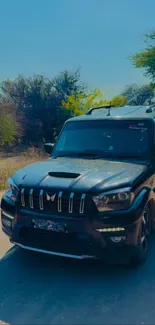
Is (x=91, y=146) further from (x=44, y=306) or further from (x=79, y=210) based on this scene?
(x=44, y=306)

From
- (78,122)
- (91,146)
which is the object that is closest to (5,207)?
(91,146)

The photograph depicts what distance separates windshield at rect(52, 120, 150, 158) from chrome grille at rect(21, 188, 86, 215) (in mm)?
1317

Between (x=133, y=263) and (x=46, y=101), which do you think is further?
(x=46, y=101)

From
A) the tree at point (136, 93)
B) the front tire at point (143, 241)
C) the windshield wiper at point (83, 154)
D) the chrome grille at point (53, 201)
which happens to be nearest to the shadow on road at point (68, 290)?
the front tire at point (143, 241)

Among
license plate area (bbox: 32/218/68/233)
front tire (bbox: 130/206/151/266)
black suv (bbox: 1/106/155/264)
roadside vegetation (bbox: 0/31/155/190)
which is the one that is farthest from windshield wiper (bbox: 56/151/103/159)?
roadside vegetation (bbox: 0/31/155/190)

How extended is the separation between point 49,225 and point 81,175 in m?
0.68

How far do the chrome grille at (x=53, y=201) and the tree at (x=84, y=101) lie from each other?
2099cm

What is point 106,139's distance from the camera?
452 cm

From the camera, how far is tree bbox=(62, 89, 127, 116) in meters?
Answer: 25.0

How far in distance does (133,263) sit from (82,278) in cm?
66

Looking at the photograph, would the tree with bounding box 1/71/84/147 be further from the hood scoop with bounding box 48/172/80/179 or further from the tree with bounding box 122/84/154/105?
the hood scoop with bounding box 48/172/80/179

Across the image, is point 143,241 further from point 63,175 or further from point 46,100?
point 46,100

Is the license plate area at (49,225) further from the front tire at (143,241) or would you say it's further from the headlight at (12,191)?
the front tire at (143,241)

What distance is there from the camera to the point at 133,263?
3535 millimetres
